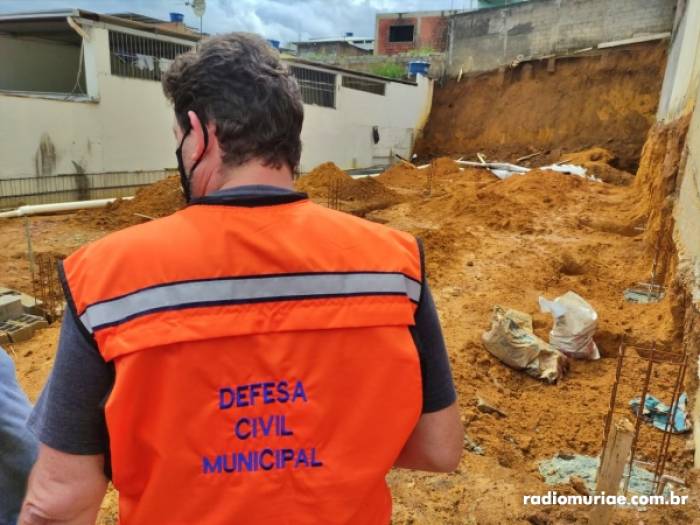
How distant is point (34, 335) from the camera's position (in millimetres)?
5180

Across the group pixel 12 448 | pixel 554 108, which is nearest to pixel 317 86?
pixel 554 108

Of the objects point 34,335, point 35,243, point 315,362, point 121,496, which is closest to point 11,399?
point 121,496

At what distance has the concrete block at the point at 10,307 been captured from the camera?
17.3 ft

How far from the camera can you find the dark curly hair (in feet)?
3.47

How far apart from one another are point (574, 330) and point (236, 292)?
4.31 meters

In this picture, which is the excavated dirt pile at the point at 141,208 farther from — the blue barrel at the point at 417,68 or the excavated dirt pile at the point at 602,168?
the blue barrel at the point at 417,68

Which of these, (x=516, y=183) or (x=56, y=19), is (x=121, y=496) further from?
(x=56, y=19)

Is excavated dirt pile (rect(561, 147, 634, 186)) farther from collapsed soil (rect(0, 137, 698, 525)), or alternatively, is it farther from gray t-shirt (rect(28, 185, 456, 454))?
gray t-shirt (rect(28, 185, 456, 454))

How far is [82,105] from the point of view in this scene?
11.8m

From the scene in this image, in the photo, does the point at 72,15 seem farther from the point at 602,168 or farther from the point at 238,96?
the point at 602,168

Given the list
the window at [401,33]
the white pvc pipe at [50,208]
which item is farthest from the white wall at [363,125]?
the window at [401,33]

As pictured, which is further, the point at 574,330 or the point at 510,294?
the point at 510,294

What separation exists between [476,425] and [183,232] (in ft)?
10.5

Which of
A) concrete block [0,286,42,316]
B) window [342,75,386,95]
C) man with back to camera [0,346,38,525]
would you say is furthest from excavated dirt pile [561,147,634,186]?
man with back to camera [0,346,38,525]
